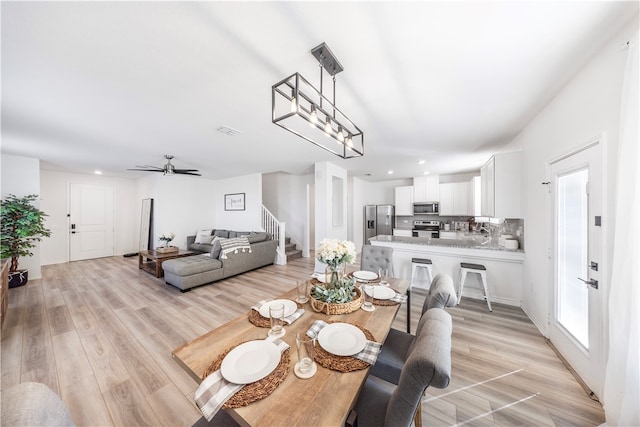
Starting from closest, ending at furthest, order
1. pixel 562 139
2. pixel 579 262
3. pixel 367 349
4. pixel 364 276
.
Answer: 1. pixel 367 349
2. pixel 579 262
3. pixel 562 139
4. pixel 364 276

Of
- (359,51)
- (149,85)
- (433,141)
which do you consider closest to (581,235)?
(433,141)

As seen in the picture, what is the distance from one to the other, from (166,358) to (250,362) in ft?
5.65

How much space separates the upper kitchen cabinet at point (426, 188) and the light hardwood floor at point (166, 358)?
11.5ft

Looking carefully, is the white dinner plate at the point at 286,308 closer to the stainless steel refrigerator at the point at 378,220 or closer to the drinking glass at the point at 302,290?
the drinking glass at the point at 302,290

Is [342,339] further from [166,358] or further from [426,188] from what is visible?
[426,188]

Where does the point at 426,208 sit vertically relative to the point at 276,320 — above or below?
above

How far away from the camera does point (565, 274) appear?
2053 mm

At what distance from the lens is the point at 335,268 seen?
167 centimetres

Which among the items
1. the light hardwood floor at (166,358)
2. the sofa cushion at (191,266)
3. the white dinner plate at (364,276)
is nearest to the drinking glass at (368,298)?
the white dinner plate at (364,276)

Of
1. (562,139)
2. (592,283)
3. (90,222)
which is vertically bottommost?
(592,283)

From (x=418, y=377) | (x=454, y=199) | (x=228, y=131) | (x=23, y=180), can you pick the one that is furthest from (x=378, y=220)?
(x=23, y=180)

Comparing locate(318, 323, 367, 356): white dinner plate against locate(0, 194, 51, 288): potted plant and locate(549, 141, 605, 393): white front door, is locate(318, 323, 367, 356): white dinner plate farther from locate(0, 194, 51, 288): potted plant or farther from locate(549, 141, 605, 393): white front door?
locate(0, 194, 51, 288): potted plant

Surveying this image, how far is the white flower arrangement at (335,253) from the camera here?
1.60m

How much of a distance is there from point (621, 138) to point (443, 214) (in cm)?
503
